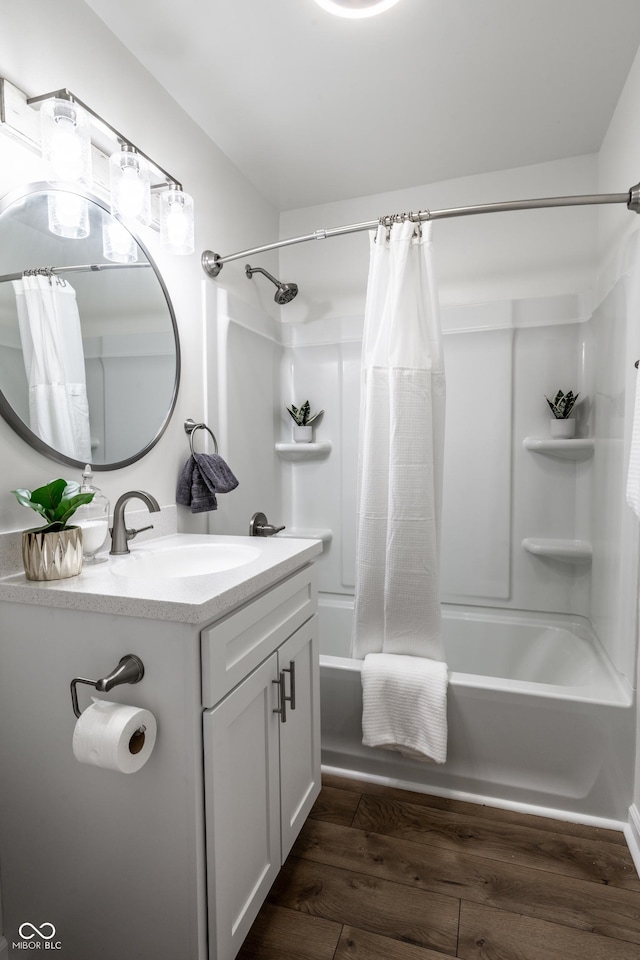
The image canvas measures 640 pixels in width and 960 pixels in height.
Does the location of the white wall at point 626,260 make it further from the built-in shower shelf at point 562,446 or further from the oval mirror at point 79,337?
the oval mirror at point 79,337

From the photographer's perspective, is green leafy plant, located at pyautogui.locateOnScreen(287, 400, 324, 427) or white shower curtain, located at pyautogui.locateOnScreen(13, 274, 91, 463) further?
green leafy plant, located at pyautogui.locateOnScreen(287, 400, 324, 427)

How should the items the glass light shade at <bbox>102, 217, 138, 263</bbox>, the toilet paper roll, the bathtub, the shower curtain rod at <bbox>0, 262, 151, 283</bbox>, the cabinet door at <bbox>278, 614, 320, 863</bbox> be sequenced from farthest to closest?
the bathtub
the glass light shade at <bbox>102, 217, 138, 263</bbox>
the cabinet door at <bbox>278, 614, 320, 863</bbox>
the shower curtain rod at <bbox>0, 262, 151, 283</bbox>
the toilet paper roll

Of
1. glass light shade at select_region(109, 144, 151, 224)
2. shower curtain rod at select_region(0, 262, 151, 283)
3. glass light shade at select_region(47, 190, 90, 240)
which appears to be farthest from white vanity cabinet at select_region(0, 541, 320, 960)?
glass light shade at select_region(109, 144, 151, 224)

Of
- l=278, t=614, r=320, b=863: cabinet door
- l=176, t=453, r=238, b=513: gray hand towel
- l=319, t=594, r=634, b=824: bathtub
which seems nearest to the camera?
l=278, t=614, r=320, b=863: cabinet door

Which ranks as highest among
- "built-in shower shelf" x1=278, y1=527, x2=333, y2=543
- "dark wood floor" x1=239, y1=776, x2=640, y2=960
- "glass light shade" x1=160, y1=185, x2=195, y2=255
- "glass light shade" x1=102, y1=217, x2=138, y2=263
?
"glass light shade" x1=160, y1=185, x2=195, y2=255

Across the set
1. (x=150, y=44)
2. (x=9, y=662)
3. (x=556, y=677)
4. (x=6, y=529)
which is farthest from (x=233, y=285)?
(x=556, y=677)

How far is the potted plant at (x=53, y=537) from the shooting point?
104 centimetres

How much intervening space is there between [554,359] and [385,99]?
49.8 inches

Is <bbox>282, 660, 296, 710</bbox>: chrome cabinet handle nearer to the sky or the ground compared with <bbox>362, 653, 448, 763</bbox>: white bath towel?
nearer to the sky

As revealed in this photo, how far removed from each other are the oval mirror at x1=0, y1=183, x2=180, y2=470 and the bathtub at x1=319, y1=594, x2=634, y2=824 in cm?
110

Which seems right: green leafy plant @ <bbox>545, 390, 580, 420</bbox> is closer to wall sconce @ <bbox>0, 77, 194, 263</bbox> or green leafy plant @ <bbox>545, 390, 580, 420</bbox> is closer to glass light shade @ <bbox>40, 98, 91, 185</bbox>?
wall sconce @ <bbox>0, 77, 194, 263</bbox>

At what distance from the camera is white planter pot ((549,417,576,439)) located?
2166 mm

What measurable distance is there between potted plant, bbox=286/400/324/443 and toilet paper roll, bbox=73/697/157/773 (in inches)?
71.2

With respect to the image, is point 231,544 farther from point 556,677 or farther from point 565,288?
point 565,288
